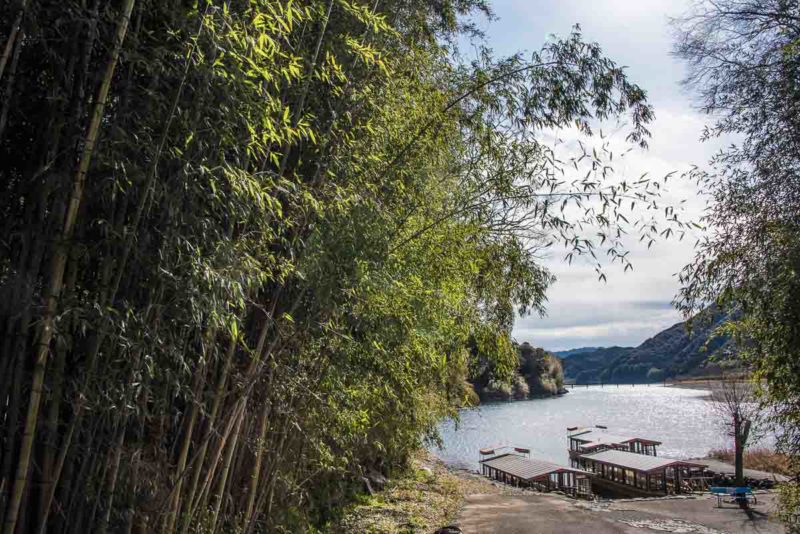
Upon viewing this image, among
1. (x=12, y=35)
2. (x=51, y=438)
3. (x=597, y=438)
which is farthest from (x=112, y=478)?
(x=597, y=438)

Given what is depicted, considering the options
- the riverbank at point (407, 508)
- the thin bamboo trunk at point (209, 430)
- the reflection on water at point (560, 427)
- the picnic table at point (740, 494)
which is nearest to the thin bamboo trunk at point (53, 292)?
the thin bamboo trunk at point (209, 430)

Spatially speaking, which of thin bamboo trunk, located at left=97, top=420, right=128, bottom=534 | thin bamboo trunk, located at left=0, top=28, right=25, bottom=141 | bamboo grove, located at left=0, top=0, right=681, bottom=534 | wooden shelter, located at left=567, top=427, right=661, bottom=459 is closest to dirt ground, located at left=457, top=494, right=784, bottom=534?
bamboo grove, located at left=0, top=0, right=681, bottom=534

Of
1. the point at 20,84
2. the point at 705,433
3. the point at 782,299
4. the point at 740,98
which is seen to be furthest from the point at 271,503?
the point at 705,433

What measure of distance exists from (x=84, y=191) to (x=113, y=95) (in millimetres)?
407

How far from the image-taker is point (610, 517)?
8.22 metres

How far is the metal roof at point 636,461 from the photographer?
1357 centimetres

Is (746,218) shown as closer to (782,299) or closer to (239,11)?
(782,299)

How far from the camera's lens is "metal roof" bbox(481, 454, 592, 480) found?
49.2ft

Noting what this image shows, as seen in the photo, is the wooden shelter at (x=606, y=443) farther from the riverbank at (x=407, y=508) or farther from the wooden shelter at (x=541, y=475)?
the riverbank at (x=407, y=508)

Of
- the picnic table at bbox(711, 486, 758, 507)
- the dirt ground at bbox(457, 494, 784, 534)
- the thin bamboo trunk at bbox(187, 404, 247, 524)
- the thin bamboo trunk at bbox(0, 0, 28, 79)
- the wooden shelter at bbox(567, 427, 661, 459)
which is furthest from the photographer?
the wooden shelter at bbox(567, 427, 661, 459)

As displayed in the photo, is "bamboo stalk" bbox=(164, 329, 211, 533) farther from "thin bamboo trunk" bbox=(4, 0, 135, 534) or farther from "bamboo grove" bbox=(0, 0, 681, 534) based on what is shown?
"thin bamboo trunk" bbox=(4, 0, 135, 534)

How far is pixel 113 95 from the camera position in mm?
2117

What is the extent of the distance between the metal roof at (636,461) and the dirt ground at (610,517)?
308 cm

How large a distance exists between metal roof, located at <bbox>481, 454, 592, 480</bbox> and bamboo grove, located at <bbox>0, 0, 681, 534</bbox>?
38.8ft
